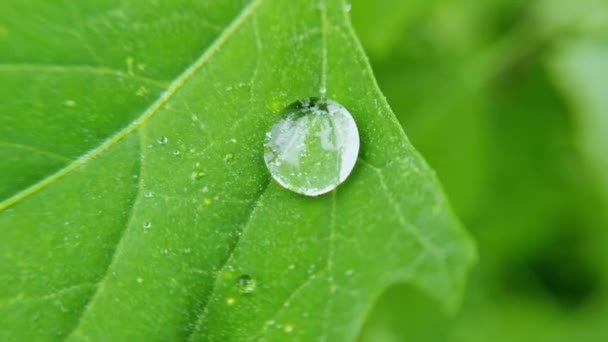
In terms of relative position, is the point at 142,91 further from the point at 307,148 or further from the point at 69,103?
the point at 307,148

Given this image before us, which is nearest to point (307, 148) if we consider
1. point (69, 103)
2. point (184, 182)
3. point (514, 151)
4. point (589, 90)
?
point (184, 182)

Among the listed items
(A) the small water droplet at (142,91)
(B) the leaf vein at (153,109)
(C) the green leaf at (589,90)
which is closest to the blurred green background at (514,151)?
(C) the green leaf at (589,90)

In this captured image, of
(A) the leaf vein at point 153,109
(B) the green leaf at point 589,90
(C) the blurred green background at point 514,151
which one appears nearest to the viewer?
(A) the leaf vein at point 153,109

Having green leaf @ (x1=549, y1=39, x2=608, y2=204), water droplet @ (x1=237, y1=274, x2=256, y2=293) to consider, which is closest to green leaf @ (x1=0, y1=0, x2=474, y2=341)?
water droplet @ (x1=237, y1=274, x2=256, y2=293)

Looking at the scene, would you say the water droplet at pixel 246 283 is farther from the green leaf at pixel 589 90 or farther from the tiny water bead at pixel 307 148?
the green leaf at pixel 589 90

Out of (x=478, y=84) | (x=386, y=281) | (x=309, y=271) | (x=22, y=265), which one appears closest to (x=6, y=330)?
(x=22, y=265)

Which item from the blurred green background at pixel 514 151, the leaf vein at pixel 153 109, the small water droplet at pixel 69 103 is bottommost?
the blurred green background at pixel 514 151

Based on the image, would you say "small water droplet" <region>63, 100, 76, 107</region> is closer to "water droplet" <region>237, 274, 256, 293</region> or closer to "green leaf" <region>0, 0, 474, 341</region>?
"green leaf" <region>0, 0, 474, 341</region>
